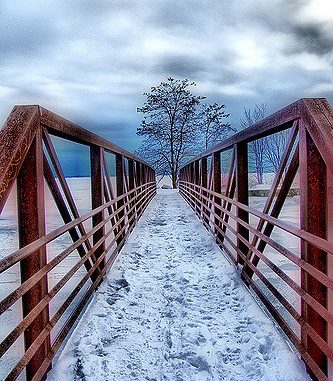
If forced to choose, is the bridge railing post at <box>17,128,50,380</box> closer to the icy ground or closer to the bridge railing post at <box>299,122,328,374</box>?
the icy ground

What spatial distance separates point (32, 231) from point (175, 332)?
1.32 meters

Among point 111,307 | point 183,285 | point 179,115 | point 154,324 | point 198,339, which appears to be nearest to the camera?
point 198,339

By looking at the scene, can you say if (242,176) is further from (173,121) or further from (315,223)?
(173,121)

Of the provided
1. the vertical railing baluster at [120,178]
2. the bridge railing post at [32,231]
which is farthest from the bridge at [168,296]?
the vertical railing baluster at [120,178]

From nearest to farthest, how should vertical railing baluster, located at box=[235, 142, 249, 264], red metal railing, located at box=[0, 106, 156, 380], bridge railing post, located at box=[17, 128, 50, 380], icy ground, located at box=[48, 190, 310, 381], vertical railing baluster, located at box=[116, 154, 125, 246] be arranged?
red metal railing, located at box=[0, 106, 156, 380] < bridge railing post, located at box=[17, 128, 50, 380] < icy ground, located at box=[48, 190, 310, 381] < vertical railing baluster, located at box=[235, 142, 249, 264] < vertical railing baluster, located at box=[116, 154, 125, 246]

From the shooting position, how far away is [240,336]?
2.77 metres

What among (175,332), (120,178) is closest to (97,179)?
(175,332)

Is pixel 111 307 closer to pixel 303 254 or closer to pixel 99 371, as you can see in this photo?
pixel 99 371

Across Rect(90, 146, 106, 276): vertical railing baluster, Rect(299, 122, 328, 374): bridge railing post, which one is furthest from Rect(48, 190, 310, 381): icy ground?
Rect(90, 146, 106, 276): vertical railing baluster

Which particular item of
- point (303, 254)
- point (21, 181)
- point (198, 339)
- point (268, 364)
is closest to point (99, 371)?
point (198, 339)

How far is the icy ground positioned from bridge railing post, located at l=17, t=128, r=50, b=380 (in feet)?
0.93

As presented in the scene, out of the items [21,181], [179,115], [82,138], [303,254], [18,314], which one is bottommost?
[18,314]

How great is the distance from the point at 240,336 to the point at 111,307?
1.16 m

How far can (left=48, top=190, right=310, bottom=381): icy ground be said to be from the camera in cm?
231
